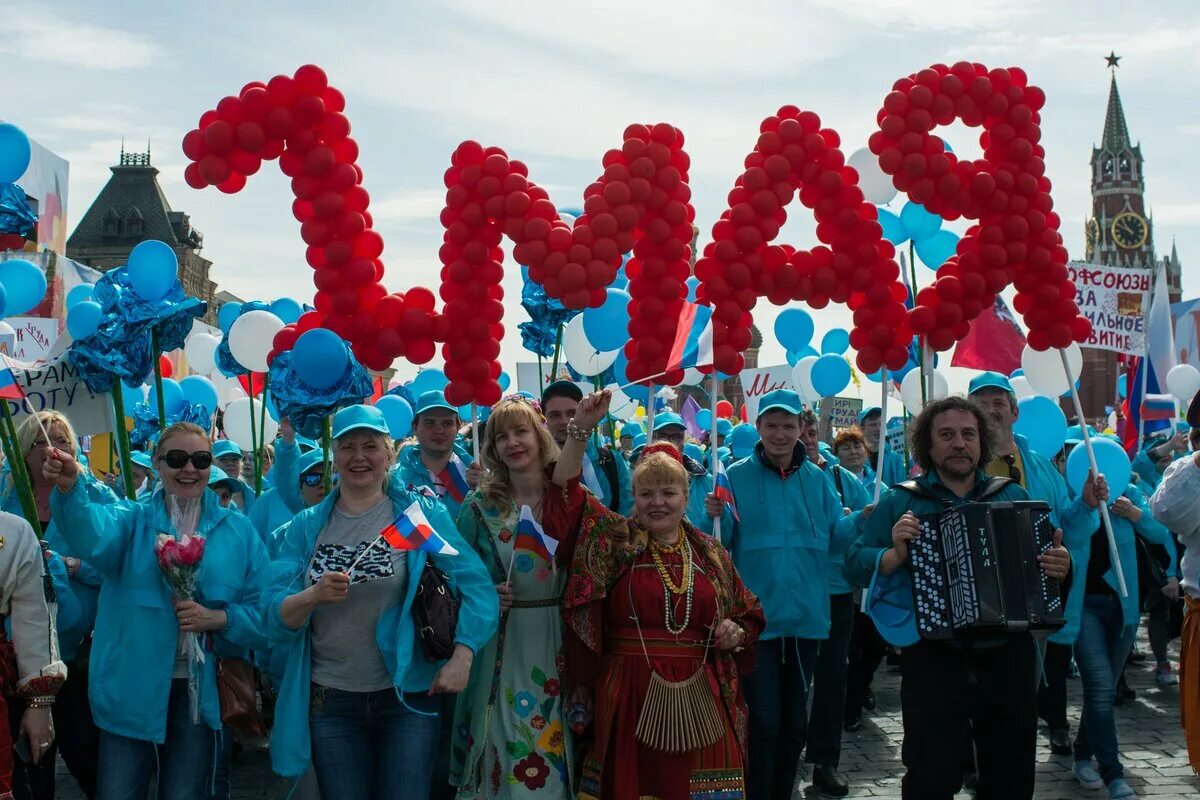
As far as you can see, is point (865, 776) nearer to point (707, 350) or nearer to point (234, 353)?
point (707, 350)

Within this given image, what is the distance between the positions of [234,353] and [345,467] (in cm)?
358

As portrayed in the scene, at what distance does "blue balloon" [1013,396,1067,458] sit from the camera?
739cm

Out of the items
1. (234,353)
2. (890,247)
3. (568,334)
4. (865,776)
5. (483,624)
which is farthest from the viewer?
(568,334)

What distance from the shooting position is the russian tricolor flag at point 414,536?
4.26 metres

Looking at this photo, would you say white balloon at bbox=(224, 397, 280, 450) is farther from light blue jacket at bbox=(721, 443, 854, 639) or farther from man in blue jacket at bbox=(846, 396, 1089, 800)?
man in blue jacket at bbox=(846, 396, 1089, 800)

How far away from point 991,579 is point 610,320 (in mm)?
2974

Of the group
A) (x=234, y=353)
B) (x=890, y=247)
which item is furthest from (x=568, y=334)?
(x=890, y=247)

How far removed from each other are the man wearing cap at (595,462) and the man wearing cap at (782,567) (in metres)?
0.67

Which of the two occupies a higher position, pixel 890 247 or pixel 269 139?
pixel 269 139

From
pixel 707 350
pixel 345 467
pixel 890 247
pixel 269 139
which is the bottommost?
pixel 345 467

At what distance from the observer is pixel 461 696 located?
4.57m

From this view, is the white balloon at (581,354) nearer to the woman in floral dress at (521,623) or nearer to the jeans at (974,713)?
the woman in floral dress at (521,623)

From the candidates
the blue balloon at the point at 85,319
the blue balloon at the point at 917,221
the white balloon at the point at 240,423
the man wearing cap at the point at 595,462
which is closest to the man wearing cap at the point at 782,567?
the man wearing cap at the point at 595,462

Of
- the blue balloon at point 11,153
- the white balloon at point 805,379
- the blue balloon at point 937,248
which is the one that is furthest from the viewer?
the white balloon at point 805,379
